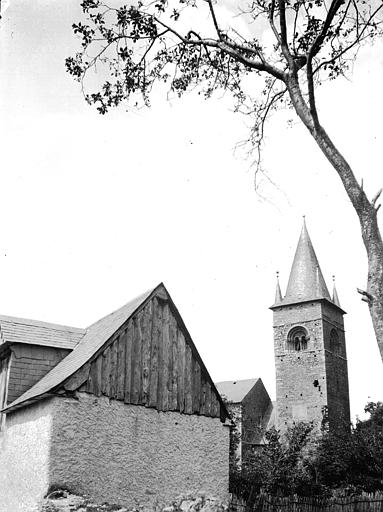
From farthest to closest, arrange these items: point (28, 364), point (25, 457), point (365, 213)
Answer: point (28, 364), point (25, 457), point (365, 213)

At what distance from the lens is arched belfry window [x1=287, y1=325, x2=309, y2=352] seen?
49.7 meters

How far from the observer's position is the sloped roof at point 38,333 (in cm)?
1655

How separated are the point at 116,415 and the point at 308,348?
37.1 m

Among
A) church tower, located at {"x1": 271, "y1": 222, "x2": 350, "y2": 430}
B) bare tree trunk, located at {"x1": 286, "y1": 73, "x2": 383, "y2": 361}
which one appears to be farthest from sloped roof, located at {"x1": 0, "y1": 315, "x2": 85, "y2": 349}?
church tower, located at {"x1": 271, "y1": 222, "x2": 350, "y2": 430}

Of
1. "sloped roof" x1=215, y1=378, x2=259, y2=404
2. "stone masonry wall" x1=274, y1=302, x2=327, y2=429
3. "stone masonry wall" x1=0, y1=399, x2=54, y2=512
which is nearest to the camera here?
"stone masonry wall" x1=0, y1=399, x2=54, y2=512

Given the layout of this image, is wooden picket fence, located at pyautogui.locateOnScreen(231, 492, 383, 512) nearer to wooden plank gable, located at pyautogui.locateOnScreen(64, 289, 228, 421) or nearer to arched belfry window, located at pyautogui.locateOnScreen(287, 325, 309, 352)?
wooden plank gable, located at pyautogui.locateOnScreen(64, 289, 228, 421)

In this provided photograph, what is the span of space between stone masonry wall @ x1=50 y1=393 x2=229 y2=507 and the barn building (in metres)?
0.02

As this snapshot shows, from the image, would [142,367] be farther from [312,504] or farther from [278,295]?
[278,295]

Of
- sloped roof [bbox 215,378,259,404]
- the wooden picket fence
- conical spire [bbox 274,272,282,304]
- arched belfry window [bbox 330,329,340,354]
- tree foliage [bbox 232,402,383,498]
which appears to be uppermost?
conical spire [bbox 274,272,282,304]

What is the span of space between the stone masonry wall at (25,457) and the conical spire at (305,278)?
124 feet

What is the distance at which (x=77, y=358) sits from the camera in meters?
Result: 15.1

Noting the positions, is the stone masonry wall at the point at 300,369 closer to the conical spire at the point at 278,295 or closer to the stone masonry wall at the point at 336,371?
the stone masonry wall at the point at 336,371

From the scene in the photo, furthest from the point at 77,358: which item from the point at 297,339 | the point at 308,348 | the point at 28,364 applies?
the point at 297,339

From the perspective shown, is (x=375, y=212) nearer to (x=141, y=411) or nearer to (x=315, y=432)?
(x=141, y=411)
